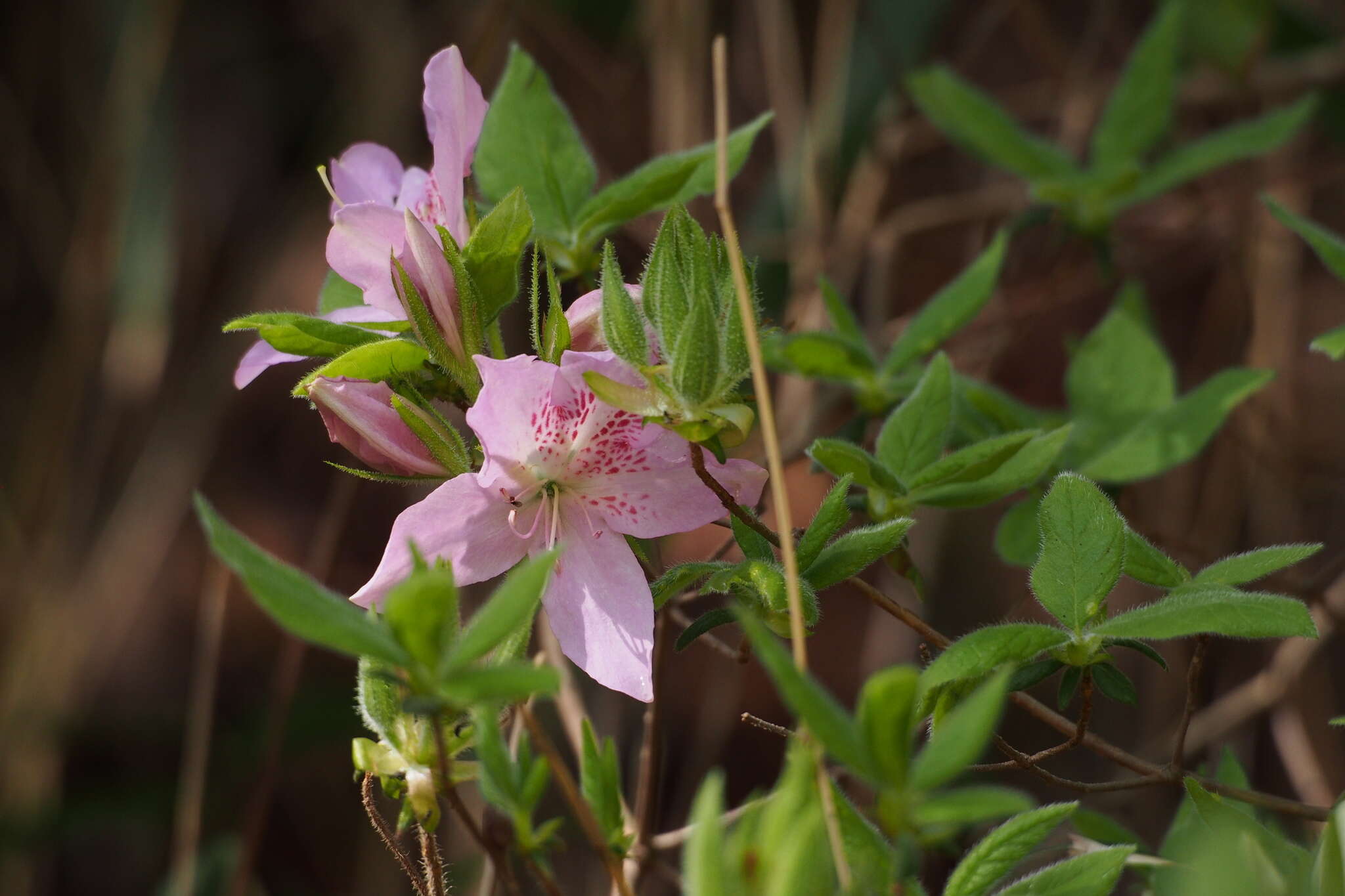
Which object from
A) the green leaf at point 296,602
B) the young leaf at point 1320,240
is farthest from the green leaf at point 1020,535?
the green leaf at point 296,602

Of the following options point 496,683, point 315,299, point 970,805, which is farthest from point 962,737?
point 315,299

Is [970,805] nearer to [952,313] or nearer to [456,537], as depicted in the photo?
[456,537]

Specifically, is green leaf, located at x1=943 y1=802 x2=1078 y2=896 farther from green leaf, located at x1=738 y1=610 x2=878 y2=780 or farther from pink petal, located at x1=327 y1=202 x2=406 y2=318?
pink petal, located at x1=327 y1=202 x2=406 y2=318

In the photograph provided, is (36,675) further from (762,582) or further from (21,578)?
(762,582)

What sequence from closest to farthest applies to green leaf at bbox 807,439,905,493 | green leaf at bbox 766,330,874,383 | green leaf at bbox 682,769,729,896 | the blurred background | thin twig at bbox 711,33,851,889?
1. green leaf at bbox 682,769,729,896
2. thin twig at bbox 711,33,851,889
3. green leaf at bbox 807,439,905,493
4. green leaf at bbox 766,330,874,383
5. the blurred background

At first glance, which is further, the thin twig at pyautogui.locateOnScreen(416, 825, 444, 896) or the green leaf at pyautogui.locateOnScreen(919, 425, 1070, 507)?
the green leaf at pyautogui.locateOnScreen(919, 425, 1070, 507)

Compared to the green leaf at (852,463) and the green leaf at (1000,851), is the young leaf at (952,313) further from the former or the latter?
the green leaf at (1000,851)

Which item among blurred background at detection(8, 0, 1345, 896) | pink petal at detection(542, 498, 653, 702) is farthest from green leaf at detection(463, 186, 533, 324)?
blurred background at detection(8, 0, 1345, 896)
